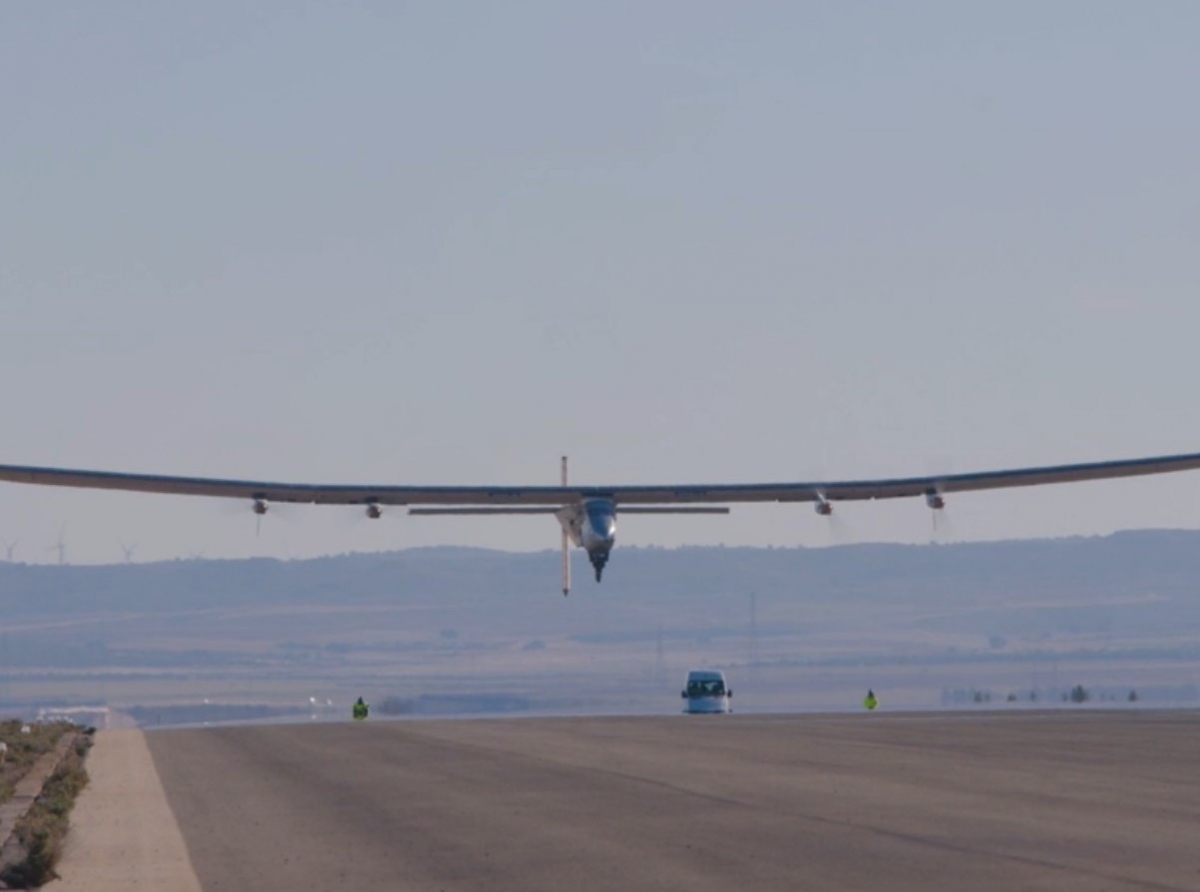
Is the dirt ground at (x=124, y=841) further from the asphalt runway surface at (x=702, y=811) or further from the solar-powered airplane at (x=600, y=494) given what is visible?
the solar-powered airplane at (x=600, y=494)

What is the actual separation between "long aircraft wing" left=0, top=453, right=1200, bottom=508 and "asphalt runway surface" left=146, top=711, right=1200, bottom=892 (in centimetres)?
1540

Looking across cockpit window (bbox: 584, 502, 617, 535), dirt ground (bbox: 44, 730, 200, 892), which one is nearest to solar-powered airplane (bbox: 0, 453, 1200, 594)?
cockpit window (bbox: 584, 502, 617, 535)

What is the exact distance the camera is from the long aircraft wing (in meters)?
58.5

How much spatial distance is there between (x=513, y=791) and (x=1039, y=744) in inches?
528

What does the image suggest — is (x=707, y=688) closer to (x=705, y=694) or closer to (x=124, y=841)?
(x=705, y=694)

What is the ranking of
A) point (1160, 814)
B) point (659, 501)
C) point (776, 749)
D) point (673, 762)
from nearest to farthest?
point (1160, 814) < point (673, 762) < point (776, 749) < point (659, 501)

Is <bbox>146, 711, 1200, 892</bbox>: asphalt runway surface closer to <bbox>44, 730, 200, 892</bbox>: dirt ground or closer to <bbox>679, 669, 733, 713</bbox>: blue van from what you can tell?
<bbox>44, 730, 200, 892</bbox>: dirt ground

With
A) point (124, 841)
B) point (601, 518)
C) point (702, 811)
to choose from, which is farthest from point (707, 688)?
point (124, 841)

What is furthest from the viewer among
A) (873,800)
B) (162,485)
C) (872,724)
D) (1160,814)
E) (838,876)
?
(162,485)

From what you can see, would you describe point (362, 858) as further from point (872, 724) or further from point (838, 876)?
point (872, 724)

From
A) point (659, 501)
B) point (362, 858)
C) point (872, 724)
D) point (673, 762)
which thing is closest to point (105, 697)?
point (659, 501)

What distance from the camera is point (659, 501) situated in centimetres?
6206

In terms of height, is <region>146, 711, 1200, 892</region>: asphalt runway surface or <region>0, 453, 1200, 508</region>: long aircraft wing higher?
<region>0, 453, 1200, 508</region>: long aircraft wing

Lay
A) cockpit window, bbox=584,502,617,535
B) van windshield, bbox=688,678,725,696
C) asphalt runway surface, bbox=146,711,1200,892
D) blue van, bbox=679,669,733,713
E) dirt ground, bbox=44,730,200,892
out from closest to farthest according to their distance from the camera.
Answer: asphalt runway surface, bbox=146,711,1200,892
dirt ground, bbox=44,730,200,892
cockpit window, bbox=584,502,617,535
blue van, bbox=679,669,733,713
van windshield, bbox=688,678,725,696
